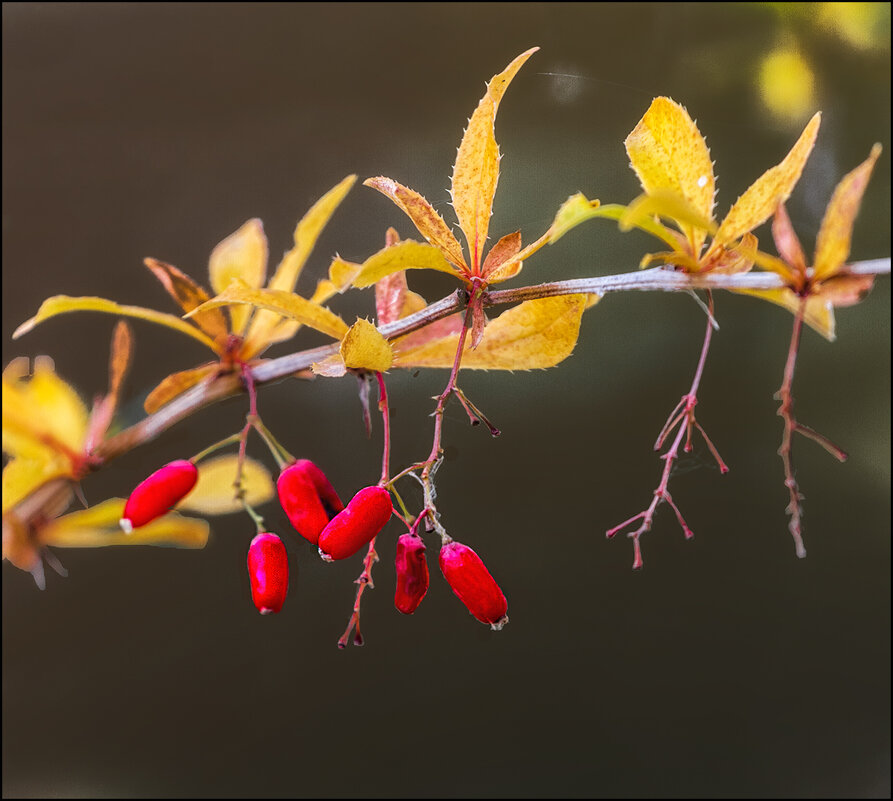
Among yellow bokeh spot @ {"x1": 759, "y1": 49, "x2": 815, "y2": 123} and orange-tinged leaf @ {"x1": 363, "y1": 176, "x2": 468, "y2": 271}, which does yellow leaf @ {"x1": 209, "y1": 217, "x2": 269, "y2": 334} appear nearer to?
orange-tinged leaf @ {"x1": 363, "y1": 176, "x2": 468, "y2": 271}

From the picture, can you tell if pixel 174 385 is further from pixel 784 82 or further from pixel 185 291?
pixel 784 82

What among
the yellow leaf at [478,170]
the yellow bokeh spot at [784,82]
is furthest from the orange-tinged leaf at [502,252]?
the yellow bokeh spot at [784,82]

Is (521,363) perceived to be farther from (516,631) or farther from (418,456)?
(516,631)

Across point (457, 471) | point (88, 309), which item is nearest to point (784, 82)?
point (457, 471)

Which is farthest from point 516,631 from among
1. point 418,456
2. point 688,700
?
point 418,456

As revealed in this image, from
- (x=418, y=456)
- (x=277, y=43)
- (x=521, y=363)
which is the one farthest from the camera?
(x=277, y=43)
